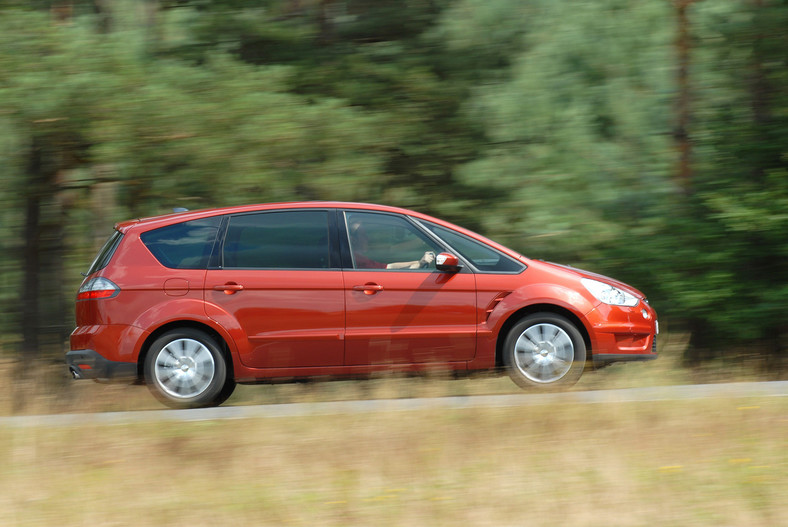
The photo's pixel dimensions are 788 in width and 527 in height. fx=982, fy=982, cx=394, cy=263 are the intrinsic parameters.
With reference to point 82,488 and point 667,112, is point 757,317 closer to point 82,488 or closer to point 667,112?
point 667,112

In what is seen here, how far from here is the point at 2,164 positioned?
10938mm

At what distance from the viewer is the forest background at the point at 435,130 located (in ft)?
33.7

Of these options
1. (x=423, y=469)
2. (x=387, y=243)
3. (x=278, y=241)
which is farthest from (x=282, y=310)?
(x=423, y=469)

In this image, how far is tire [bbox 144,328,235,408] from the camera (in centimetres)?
754

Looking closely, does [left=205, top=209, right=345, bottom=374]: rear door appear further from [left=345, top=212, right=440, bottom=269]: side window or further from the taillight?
the taillight

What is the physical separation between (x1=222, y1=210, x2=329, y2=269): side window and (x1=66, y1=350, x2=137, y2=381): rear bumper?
1100 millimetres

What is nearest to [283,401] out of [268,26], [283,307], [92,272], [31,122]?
[283,307]

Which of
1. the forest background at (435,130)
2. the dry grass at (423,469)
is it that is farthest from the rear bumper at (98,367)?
the forest background at (435,130)

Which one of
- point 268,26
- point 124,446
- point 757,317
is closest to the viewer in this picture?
point 124,446

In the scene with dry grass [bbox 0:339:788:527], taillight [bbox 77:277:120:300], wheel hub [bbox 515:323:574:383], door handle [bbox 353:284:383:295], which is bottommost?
dry grass [bbox 0:339:788:527]

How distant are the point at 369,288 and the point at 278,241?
834 millimetres

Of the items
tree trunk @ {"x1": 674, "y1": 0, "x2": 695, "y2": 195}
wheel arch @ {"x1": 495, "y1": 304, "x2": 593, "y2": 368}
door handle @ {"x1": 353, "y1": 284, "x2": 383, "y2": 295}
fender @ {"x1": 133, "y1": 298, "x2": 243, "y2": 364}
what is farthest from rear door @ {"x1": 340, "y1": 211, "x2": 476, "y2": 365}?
tree trunk @ {"x1": 674, "y1": 0, "x2": 695, "y2": 195}

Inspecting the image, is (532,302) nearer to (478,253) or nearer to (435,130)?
(478,253)

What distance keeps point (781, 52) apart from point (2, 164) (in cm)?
848
